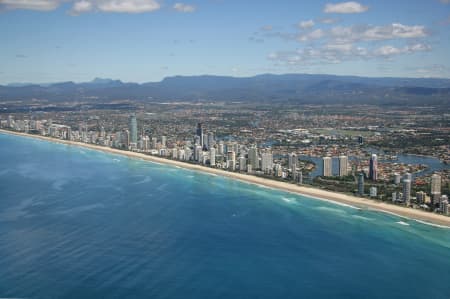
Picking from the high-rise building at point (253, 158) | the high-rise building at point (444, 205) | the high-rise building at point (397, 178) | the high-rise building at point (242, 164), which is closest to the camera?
the high-rise building at point (444, 205)

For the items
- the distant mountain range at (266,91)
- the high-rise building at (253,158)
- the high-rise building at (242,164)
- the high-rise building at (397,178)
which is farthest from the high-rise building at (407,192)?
the distant mountain range at (266,91)

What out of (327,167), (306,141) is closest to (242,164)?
(327,167)

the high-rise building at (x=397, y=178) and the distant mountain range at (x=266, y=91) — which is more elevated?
the distant mountain range at (x=266, y=91)

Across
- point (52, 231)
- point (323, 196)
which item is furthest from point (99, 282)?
point (323, 196)

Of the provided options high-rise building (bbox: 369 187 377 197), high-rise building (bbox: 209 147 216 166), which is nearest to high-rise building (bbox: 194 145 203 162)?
high-rise building (bbox: 209 147 216 166)

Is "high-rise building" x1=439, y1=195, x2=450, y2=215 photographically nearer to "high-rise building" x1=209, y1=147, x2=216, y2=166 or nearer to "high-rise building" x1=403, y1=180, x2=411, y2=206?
"high-rise building" x1=403, y1=180, x2=411, y2=206

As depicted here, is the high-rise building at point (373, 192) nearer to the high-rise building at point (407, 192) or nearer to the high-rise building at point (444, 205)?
the high-rise building at point (407, 192)
